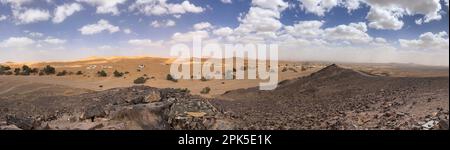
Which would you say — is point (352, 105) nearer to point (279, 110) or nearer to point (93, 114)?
point (279, 110)

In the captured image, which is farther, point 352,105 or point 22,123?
point 352,105

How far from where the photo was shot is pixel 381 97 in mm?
10273

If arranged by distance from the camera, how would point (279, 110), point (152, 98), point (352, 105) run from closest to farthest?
point (352, 105), point (279, 110), point (152, 98)

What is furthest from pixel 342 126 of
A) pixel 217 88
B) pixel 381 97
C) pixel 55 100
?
pixel 217 88

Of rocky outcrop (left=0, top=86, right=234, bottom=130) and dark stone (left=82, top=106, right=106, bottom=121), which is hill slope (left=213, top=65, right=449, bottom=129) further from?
dark stone (left=82, top=106, right=106, bottom=121)

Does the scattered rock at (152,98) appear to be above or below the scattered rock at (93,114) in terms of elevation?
above

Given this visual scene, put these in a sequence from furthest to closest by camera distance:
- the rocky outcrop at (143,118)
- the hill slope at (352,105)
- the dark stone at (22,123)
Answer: the rocky outcrop at (143,118) → the dark stone at (22,123) → the hill slope at (352,105)

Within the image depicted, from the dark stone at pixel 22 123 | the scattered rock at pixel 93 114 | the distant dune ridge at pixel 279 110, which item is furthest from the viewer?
the scattered rock at pixel 93 114

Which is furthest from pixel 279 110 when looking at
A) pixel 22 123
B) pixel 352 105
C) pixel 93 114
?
pixel 22 123

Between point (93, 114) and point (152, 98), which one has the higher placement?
point (152, 98)

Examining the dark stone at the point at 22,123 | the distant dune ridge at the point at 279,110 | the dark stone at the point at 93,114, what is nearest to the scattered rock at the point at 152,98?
the distant dune ridge at the point at 279,110

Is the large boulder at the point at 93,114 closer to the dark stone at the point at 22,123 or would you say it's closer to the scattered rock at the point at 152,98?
the dark stone at the point at 22,123

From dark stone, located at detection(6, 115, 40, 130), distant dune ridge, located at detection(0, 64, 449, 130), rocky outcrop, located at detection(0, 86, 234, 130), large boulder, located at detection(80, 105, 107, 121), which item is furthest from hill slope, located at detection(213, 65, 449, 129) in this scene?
dark stone, located at detection(6, 115, 40, 130)

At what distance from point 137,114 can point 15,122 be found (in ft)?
7.10
